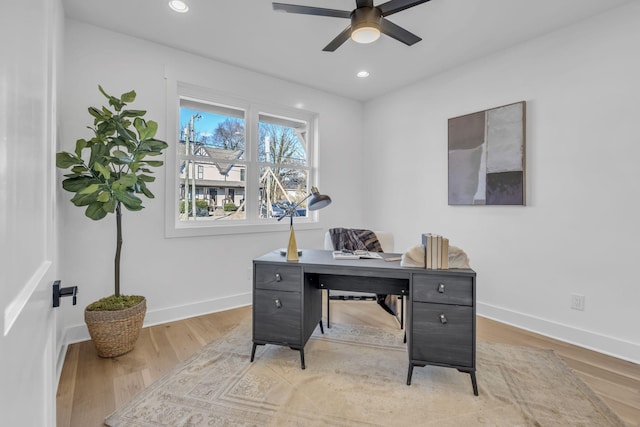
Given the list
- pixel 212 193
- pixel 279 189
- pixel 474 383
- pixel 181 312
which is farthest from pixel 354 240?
pixel 181 312

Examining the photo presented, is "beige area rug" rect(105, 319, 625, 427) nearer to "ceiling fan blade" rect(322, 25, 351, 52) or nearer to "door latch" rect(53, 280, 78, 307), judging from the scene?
"door latch" rect(53, 280, 78, 307)

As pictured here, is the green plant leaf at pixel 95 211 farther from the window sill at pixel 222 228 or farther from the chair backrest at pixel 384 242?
the chair backrest at pixel 384 242

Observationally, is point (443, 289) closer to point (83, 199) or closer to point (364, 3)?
point (364, 3)

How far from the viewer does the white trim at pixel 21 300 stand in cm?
49

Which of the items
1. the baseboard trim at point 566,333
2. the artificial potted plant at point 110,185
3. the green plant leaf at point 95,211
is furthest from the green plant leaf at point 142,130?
the baseboard trim at point 566,333

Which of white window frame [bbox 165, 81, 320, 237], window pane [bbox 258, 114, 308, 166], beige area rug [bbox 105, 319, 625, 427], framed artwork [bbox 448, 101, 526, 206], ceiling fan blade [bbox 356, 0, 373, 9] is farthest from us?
window pane [bbox 258, 114, 308, 166]

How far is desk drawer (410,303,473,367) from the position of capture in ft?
6.04

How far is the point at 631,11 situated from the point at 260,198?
363 centimetres

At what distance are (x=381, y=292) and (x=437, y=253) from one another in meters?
0.55

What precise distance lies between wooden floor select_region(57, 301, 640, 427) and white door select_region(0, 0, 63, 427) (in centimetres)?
120

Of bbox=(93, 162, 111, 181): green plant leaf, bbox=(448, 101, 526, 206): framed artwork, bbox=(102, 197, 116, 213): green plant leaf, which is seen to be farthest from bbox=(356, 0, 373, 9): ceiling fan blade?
bbox=(102, 197, 116, 213): green plant leaf

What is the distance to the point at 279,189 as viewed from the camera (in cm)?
390

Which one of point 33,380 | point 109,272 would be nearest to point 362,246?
point 109,272

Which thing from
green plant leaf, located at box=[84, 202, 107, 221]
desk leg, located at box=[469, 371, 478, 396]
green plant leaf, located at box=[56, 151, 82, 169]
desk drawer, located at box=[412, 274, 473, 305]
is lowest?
desk leg, located at box=[469, 371, 478, 396]
